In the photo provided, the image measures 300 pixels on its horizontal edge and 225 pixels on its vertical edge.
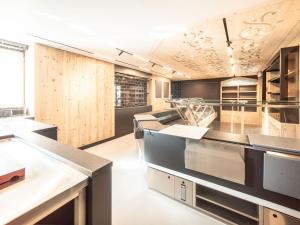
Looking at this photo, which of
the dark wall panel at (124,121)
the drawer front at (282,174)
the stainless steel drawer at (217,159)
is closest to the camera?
the drawer front at (282,174)

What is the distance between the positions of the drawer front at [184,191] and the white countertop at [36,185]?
1.60 m

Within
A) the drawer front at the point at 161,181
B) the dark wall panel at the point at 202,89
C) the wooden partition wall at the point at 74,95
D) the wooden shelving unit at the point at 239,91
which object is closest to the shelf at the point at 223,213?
the drawer front at the point at 161,181

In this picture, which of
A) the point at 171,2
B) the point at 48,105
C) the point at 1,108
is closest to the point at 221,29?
the point at 171,2

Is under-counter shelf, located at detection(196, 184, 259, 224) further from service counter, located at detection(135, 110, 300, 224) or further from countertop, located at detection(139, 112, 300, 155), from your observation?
countertop, located at detection(139, 112, 300, 155)

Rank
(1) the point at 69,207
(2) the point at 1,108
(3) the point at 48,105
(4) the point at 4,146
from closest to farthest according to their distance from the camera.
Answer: (1) the point at 69,207, (4) the point at 4,146, (2) the point at 1,108, (3) the point at 48,105

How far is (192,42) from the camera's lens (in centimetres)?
344

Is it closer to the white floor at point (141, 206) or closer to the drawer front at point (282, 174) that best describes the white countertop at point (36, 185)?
the white floor at point (141, 206)

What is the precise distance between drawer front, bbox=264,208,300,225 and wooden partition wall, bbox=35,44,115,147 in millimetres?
4125

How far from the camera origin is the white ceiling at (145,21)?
2.01 metres

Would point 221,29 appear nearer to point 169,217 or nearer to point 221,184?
point 221,184

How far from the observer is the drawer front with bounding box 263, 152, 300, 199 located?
54.6 inches

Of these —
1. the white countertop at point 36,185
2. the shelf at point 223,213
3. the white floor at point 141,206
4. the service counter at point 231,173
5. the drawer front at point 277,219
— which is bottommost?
the white floor at point 141,206

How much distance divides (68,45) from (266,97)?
22.4ft

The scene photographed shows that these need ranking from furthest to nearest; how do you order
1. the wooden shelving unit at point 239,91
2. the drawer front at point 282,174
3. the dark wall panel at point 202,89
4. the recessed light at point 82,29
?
1. the dark wall panel at point 202,89
2. the wooden shelving unit at point 239,91
3. the recessed light at point 82,29
4. the drawer front at point 282,174
